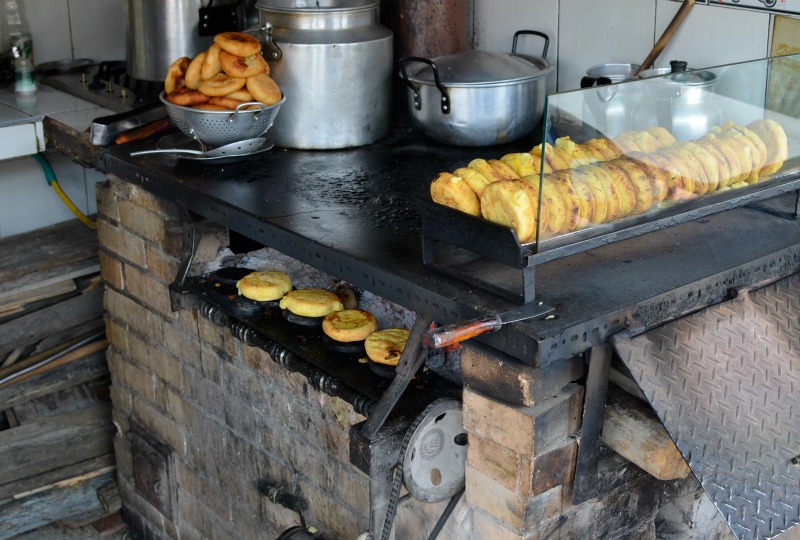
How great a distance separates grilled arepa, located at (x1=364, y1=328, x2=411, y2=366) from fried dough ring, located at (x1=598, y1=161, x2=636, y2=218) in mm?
604

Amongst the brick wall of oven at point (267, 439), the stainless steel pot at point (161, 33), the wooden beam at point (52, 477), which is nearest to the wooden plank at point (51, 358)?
the brick wall of oven at point (267, 439)

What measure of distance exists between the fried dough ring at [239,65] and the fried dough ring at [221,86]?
0.06 ft

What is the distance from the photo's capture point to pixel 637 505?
94.2 inches

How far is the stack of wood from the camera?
3.56 meters

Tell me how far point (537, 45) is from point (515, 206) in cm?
155

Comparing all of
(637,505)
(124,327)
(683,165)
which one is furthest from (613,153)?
(124,327)

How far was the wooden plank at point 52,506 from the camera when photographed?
11.8 ft

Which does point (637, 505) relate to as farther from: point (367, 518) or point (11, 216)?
point (11, 216)

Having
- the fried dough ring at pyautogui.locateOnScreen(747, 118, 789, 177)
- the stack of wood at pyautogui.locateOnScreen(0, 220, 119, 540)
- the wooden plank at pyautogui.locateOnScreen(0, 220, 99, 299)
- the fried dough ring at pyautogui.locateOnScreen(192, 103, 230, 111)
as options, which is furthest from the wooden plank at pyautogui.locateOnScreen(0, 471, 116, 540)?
the fried dough ring at pyautogui.locateOnScreen(747, 118, 789, 177)

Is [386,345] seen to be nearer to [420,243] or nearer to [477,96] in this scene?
[420,243]

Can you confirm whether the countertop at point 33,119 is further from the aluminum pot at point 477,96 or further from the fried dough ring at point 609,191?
the fried dough ring at point 609,191

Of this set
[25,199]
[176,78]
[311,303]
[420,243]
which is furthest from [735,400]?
[25,199]

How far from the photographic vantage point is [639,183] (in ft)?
6.59

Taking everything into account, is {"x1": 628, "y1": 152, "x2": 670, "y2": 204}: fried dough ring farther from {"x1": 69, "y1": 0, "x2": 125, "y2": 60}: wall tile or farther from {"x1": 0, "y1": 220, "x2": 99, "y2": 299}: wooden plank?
{"x1": 69, "y1": 0, "x2": 125, "y2": 60}: wall tile
